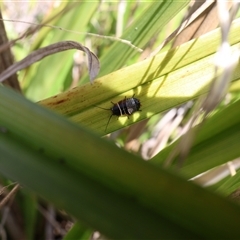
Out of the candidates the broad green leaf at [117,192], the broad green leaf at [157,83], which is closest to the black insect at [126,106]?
the broad green leaf at [157,83]

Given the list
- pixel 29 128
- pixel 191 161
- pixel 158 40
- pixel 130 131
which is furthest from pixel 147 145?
pixel 29 128

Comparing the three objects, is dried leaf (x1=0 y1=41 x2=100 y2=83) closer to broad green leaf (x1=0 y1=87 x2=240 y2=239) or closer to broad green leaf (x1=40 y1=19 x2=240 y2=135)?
broad green leaf (x1=40 y1=19 x2=240 y2=135)

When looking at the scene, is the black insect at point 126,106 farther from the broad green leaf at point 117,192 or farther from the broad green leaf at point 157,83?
the broad green leaf at point 117,192

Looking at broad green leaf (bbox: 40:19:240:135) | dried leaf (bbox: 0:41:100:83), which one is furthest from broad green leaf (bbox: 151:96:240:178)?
dried leaf (bbox: 0:41:100:83)

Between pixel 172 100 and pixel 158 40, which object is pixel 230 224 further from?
pixel 158 40

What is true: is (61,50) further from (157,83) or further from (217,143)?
(217,143)

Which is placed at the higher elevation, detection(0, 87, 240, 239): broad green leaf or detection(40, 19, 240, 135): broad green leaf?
detection(40, 19, 240, 135): broad green leaf

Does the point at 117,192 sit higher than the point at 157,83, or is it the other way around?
the point at 157,83

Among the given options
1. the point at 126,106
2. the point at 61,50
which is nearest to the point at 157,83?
the point at 126,106
